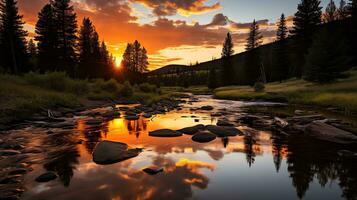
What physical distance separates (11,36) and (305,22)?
200 ft

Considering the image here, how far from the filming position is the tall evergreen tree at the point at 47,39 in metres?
40.5

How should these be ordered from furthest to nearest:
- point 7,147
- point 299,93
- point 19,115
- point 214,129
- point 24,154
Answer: point 299,93
point 19,115
point 214,129
point 7,147
point 24,154

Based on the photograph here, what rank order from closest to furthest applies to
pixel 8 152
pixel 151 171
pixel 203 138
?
pixel 151 171
pixel 8 152
pixel 203 138

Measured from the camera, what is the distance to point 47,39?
41.1 m

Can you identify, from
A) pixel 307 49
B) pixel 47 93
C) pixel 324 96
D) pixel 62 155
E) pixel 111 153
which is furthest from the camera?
pixel 307 49

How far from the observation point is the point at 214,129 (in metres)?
14.2

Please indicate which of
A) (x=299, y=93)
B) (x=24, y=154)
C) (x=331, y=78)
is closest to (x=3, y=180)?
(x=24, y=154)

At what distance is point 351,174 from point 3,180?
1159cm

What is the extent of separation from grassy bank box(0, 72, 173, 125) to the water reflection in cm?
651

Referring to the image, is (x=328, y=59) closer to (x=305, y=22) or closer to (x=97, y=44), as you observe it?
(x=305, y=22)

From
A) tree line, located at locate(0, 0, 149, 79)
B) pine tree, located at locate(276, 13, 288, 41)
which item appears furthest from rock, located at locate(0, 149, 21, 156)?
pine tree, located at locate(276, 13, 288, 41)

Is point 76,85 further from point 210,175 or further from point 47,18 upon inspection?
point 210,175

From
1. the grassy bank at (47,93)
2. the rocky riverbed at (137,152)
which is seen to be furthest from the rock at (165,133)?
the grassy bank at (47,93)

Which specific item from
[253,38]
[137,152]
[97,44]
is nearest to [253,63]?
[253,38]
